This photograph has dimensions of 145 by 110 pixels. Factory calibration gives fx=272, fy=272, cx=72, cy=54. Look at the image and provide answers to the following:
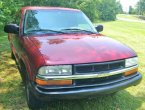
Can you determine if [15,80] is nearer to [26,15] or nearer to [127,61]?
[26,15]

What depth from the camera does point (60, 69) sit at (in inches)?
148

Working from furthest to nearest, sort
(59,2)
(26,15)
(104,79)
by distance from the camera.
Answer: (59,2), (26,15), (104,79)

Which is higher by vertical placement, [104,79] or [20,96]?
[104,79]

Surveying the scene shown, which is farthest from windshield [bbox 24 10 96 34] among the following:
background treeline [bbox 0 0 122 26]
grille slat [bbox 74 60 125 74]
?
background treeline [bbox 0 0 122 26]

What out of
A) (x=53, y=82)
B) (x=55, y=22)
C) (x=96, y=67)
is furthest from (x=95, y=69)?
(x=55, y=22)

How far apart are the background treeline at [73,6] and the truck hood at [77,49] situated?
319cm

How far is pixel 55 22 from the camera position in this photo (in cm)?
521

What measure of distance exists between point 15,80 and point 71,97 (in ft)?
8.79

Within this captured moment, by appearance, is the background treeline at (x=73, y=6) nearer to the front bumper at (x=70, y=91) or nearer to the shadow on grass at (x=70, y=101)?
the shadow on grass at (x=70, y=101)

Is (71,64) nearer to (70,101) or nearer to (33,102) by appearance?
(33,102)

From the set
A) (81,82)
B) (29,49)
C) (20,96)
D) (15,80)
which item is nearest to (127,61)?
(81,82)

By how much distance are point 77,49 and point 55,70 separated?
57 cm

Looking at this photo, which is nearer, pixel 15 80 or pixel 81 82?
pixel 81 82

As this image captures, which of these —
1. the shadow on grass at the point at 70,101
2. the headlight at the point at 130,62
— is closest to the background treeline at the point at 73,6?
the shadow on grass at the point at 70,101
